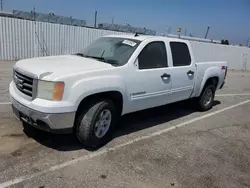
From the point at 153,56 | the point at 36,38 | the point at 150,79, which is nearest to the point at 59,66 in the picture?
the point at 150,79

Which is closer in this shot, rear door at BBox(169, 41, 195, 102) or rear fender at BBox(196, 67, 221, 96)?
rear door at BBox(169, 41, 195, 102)

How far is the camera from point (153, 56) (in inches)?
198

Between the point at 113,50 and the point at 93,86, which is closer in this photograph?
the point at 93,86

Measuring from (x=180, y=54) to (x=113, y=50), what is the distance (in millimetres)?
1790

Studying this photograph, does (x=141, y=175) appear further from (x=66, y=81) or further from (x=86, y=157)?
(x=66, y=81)

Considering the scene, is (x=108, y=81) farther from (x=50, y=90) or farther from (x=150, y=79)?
(x=150, y=79)

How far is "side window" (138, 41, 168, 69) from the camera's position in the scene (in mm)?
4777

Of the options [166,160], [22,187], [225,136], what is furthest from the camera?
[225,136]

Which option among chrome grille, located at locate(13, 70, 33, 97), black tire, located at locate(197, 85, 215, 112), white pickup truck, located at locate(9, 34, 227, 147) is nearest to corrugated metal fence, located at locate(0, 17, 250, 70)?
white pickup truck, located at locate(9, 34, 227, 147)

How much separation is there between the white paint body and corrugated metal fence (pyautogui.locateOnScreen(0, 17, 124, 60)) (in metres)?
10.4

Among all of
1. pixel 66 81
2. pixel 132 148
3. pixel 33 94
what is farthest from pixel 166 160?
pixel 33 94

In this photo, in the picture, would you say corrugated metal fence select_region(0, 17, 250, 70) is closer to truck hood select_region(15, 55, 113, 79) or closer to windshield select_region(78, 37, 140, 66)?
windshield select_region(78, 37, 140, 66)

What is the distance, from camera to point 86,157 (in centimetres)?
389

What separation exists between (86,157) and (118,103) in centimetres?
109
